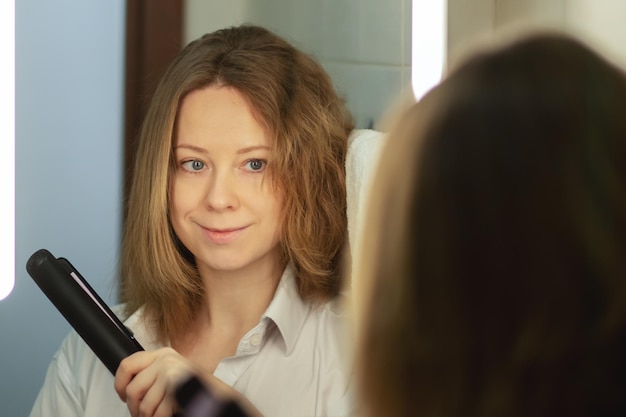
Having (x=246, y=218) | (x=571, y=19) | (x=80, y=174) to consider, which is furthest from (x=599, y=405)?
(x=571, y=19)

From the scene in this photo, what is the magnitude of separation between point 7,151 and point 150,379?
0.34 metres

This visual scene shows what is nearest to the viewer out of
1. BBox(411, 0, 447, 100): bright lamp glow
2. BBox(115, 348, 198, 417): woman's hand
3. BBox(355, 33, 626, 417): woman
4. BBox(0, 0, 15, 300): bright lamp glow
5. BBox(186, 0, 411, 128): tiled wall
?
BBox(355, 33, 626, 417): woman

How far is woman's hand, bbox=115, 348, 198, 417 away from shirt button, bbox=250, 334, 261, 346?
0.12 metres

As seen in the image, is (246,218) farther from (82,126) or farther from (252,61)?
(82,126)

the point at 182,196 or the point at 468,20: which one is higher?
the point at 468,20

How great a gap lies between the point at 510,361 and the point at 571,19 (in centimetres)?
89

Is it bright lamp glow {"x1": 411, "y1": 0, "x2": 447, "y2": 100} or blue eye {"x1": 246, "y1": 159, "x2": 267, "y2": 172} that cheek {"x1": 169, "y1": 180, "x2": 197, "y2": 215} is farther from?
bright lamp glow {"x1": 411, "y1": 0, "x2": 447, "y2": 100}

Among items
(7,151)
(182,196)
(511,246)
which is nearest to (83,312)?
(182,196)

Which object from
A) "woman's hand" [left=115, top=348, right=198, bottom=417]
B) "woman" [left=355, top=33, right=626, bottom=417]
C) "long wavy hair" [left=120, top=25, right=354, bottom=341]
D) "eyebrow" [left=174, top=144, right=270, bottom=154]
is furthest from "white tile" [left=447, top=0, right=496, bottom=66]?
"woman" [left=355, top=33, right=626, bottom=417]

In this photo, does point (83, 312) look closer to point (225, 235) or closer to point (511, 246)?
point (225, 235)

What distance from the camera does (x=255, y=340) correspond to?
80 cm

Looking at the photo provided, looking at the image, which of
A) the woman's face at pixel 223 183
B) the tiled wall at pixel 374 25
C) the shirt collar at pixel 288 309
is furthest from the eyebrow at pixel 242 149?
the tiled wall at pixel 374 25

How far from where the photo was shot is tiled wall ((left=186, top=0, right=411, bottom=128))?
1.03 m

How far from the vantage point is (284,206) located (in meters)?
0.80
